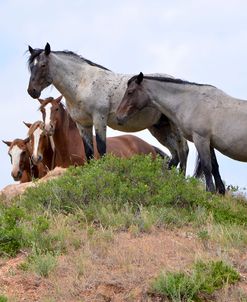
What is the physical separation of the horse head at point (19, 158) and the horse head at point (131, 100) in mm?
3437

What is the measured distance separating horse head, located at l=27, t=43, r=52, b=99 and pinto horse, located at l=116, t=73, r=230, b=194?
163 centimetres

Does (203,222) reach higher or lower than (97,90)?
lower

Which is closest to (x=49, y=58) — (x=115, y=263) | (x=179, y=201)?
(x=179, y=201)

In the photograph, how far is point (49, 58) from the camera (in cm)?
1520

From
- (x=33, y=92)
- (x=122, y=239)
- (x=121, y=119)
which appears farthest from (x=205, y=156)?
(x=122, y=239)

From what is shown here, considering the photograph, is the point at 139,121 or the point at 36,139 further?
A: the point at 36,139

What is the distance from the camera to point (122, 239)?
10.2 meters

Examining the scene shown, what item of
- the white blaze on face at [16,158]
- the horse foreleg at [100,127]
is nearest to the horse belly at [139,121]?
the horse foreleg at [100,127]

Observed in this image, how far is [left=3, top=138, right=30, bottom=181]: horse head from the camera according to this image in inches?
671

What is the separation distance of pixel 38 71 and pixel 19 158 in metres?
2.65

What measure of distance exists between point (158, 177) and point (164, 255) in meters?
2.97

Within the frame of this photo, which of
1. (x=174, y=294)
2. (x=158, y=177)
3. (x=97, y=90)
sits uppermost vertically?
(x=97, y=90)

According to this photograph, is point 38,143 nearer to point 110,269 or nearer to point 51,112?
point 51,112

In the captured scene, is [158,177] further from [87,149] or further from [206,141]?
[87,149]
